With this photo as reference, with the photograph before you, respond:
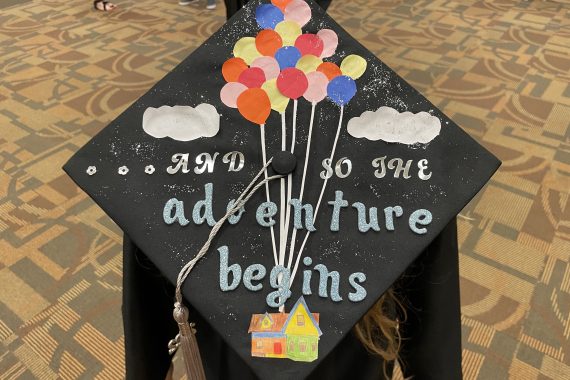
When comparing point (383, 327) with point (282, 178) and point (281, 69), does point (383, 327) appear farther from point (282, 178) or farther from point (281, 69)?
point (281, 69)

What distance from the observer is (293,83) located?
547 mm

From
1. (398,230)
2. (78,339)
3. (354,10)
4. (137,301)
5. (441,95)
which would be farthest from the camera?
(354,10)

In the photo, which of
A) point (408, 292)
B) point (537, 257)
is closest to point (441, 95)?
point (537, 257)

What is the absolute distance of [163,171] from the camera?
527 mm

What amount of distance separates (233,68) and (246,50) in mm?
30

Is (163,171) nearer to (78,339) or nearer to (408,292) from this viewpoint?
(408,292)

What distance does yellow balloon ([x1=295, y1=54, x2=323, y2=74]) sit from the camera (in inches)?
21.7

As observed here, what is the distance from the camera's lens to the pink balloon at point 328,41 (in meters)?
0.56

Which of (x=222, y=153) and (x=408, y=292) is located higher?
(x=222, y=153)

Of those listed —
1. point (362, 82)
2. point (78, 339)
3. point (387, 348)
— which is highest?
point (362, 82)

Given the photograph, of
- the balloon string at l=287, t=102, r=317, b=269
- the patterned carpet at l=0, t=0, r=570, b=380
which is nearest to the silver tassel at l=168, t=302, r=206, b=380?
the balloon string at l=287, t=102, r=317, b=269

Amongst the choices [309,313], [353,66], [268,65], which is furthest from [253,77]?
[309,313]

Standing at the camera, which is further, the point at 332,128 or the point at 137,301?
the point at 137,301

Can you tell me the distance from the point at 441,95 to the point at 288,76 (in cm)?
214
